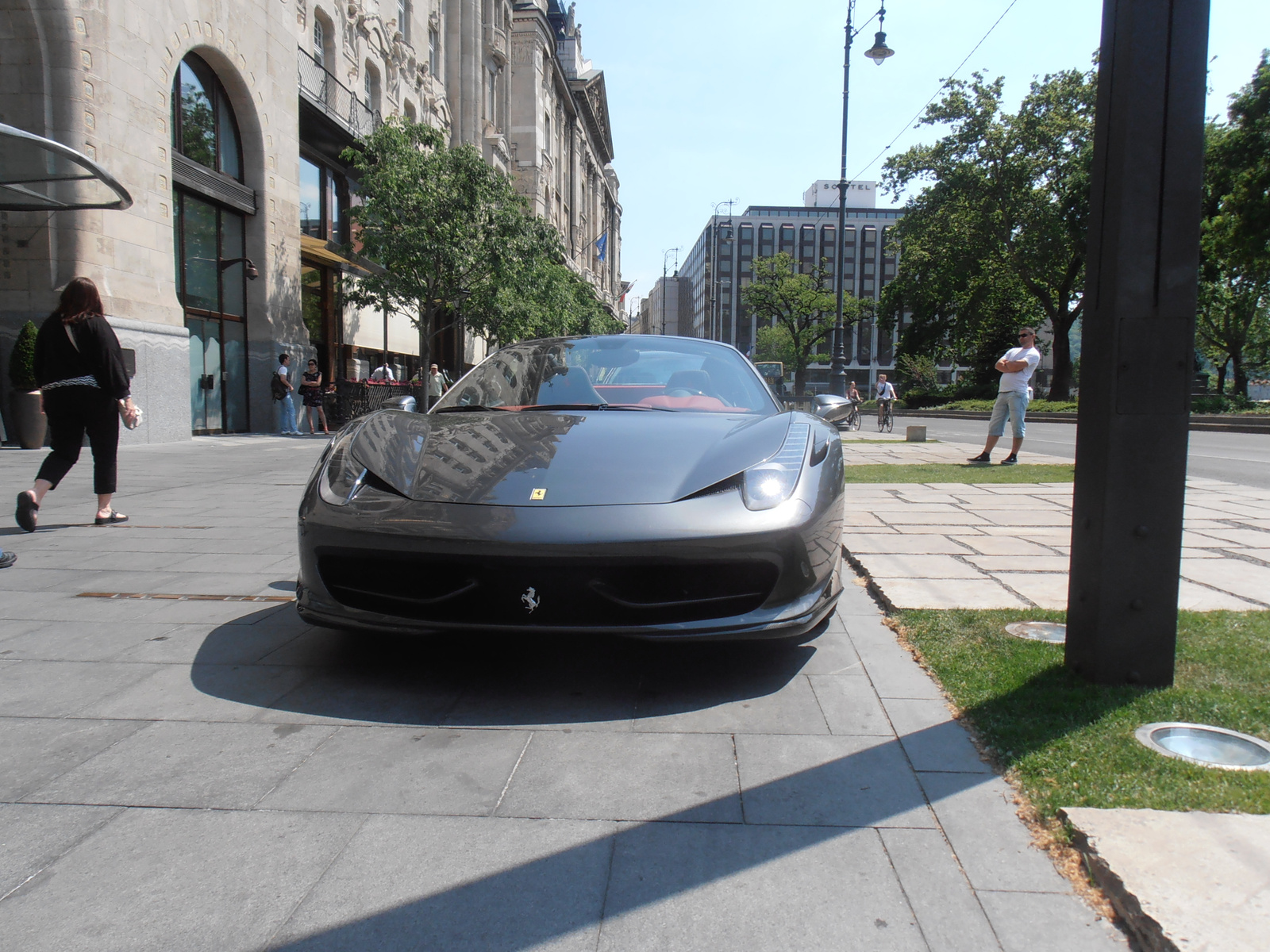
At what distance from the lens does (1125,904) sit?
61.9 inches

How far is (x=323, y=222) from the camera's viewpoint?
21.9 metres

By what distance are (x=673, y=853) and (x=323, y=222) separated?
2263 cm

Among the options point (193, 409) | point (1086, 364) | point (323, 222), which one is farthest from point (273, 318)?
point (1086, 364)

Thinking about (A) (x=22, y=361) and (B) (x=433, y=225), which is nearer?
(A) (x=22, y=361)

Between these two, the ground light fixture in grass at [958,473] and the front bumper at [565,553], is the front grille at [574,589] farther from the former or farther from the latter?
the ground light fixture in grass at [958,473]

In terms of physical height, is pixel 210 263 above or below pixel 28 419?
above

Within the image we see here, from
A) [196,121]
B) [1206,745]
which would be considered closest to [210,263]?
[196,121]

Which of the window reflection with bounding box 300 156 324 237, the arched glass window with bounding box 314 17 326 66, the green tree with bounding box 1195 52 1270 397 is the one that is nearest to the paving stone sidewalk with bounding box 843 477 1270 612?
the window reflection with bounding box 300 156 324 237

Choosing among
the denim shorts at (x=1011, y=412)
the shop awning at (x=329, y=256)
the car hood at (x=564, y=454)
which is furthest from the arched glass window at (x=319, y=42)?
the car hood at (x=564, y=454)

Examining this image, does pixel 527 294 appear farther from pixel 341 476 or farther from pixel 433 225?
pixel 341 476

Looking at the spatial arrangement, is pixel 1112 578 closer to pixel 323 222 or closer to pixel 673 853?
pixel 673 853

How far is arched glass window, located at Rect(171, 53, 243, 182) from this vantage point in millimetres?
15156

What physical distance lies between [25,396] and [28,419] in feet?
1.02

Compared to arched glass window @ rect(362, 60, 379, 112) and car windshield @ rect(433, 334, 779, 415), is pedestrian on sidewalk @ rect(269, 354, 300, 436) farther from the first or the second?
car windshield @ rect(433, 334, 779, 415)
